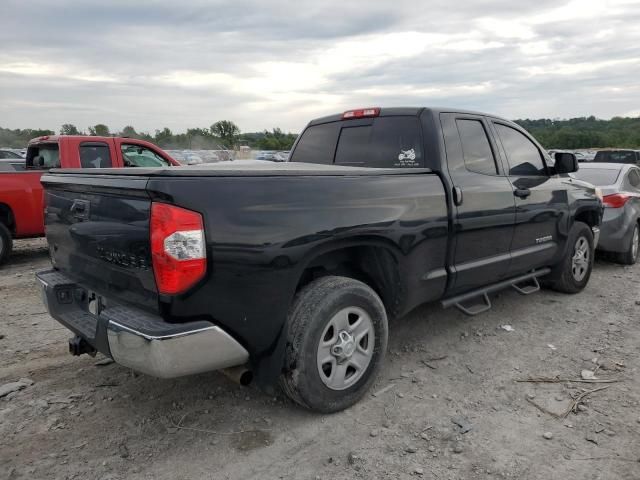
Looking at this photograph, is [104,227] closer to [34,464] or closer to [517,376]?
[34,464]

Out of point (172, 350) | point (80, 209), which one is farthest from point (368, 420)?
point (80, 209)

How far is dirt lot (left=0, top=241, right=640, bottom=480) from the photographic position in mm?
2582

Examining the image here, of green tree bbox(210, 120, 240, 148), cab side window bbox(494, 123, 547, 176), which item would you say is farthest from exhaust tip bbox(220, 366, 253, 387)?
green tree bbox(210, 120, 240, 148)

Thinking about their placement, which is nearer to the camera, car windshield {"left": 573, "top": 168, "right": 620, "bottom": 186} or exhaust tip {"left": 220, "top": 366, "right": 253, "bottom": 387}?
exhaust tip {"left": 220, "top": 366, "right": 253, "bottom": 387}

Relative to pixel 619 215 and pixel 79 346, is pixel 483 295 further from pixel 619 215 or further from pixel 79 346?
pixel 619 215

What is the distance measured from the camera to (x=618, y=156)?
14977 mm

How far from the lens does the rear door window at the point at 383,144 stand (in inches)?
152

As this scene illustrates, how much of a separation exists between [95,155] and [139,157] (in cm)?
71

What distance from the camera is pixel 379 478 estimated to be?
249cm

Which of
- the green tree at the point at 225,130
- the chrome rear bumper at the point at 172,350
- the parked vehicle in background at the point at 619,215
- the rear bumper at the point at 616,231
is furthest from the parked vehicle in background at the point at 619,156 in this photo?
the green tree at the point at 225,130

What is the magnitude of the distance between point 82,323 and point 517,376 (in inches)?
115

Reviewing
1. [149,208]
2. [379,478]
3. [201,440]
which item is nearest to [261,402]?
[201,440]

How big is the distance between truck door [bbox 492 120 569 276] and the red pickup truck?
5653 millimetres

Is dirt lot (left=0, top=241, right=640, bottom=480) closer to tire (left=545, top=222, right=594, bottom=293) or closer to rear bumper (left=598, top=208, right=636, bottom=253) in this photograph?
tire (left=545, top=222, right=594, bottom=293)
